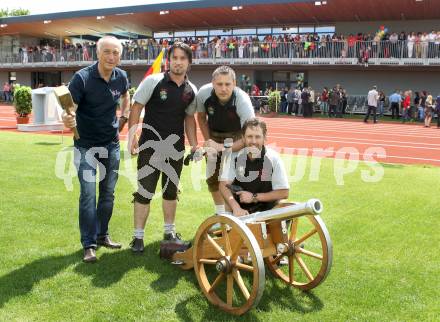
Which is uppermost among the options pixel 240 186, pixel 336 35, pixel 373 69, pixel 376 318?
pixel 336 35

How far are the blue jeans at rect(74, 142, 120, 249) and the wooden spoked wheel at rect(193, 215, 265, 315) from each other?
4.20ft

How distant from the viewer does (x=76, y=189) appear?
758cm

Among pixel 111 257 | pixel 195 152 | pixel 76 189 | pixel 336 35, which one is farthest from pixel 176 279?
pixel 336 35

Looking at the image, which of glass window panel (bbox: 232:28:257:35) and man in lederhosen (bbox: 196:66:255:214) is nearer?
man in lederhosen (bbox: 196:66:255:214)

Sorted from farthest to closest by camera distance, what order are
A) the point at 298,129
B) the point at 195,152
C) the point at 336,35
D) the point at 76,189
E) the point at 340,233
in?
the point at 336,35, the point at 298,129, the point at 76,189, the point at 340,233, the point at 195,152

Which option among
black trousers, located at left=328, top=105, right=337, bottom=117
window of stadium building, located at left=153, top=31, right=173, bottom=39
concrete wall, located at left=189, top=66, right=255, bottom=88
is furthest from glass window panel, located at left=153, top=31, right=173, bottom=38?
black trousers, located at left=328, top=105, right=337, bottom=117

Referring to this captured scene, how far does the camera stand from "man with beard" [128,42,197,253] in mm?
4590

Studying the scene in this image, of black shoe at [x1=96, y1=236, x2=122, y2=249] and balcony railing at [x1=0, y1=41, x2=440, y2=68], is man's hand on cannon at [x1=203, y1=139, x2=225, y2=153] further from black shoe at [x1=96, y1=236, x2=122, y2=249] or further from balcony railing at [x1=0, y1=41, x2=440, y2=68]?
balcony railing at [x1=0, y1=41, x2=440, y2=68]

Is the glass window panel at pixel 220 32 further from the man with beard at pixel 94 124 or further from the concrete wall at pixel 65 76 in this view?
the man with beard at pixel 94 124

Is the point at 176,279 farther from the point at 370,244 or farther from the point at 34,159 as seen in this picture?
the point at 34,159

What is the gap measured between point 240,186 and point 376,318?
155 cm

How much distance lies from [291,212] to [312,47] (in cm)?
2570

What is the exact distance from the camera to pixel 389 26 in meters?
29.4

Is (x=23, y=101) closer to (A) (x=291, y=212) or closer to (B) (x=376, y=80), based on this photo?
(A) (x=291, y=212)
